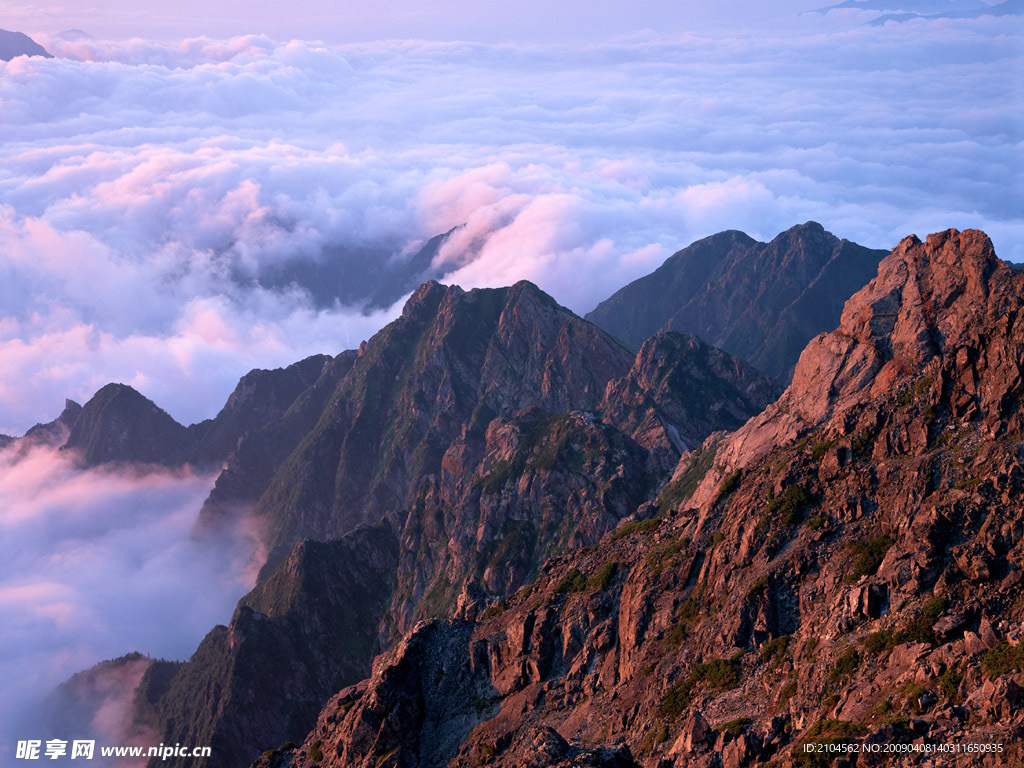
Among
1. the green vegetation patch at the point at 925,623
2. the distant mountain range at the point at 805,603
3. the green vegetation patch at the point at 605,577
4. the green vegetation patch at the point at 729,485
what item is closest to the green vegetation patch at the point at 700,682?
the distant mountain range at the point at 805,603

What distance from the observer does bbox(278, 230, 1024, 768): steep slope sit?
222 ft

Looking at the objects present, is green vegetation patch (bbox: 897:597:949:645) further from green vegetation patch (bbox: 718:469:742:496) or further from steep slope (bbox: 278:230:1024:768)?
green vegetation patch (bbox: 718:469:742:496)

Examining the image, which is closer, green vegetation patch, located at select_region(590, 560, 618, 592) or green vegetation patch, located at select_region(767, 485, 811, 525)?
green vegetation patch, located at select_region(767, 485, 811, 525)

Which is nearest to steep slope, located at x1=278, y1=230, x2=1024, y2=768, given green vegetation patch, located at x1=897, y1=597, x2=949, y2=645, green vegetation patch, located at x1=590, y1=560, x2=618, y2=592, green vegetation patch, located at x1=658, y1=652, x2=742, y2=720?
green vegetation patch, located at x1=897, y1=597, x2=949, y2=645

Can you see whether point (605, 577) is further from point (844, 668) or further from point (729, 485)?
point (844, 668)

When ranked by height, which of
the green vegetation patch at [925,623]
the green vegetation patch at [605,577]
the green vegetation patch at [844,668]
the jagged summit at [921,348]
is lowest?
the green vegetation patch at [844,668]

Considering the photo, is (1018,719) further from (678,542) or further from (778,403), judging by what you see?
(778,403)

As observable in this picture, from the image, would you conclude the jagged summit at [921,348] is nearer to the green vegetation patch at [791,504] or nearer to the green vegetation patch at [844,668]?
the green vegetation patch at [791,504]

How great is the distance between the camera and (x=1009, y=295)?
102438 millimetres

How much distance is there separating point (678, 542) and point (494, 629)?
30786 millimetres

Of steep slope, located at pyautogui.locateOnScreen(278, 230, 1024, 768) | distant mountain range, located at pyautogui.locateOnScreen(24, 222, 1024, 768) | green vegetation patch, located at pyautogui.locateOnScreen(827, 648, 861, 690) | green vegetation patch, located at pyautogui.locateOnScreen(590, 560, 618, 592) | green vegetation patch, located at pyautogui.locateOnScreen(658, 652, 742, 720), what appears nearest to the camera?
steep slope, located at pyautogui.locateOnScreen(278, 230, 1024, 768)

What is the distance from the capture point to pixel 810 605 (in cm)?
8956

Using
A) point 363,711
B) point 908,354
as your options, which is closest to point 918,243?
point 908,354

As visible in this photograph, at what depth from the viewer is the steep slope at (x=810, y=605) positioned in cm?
6781
